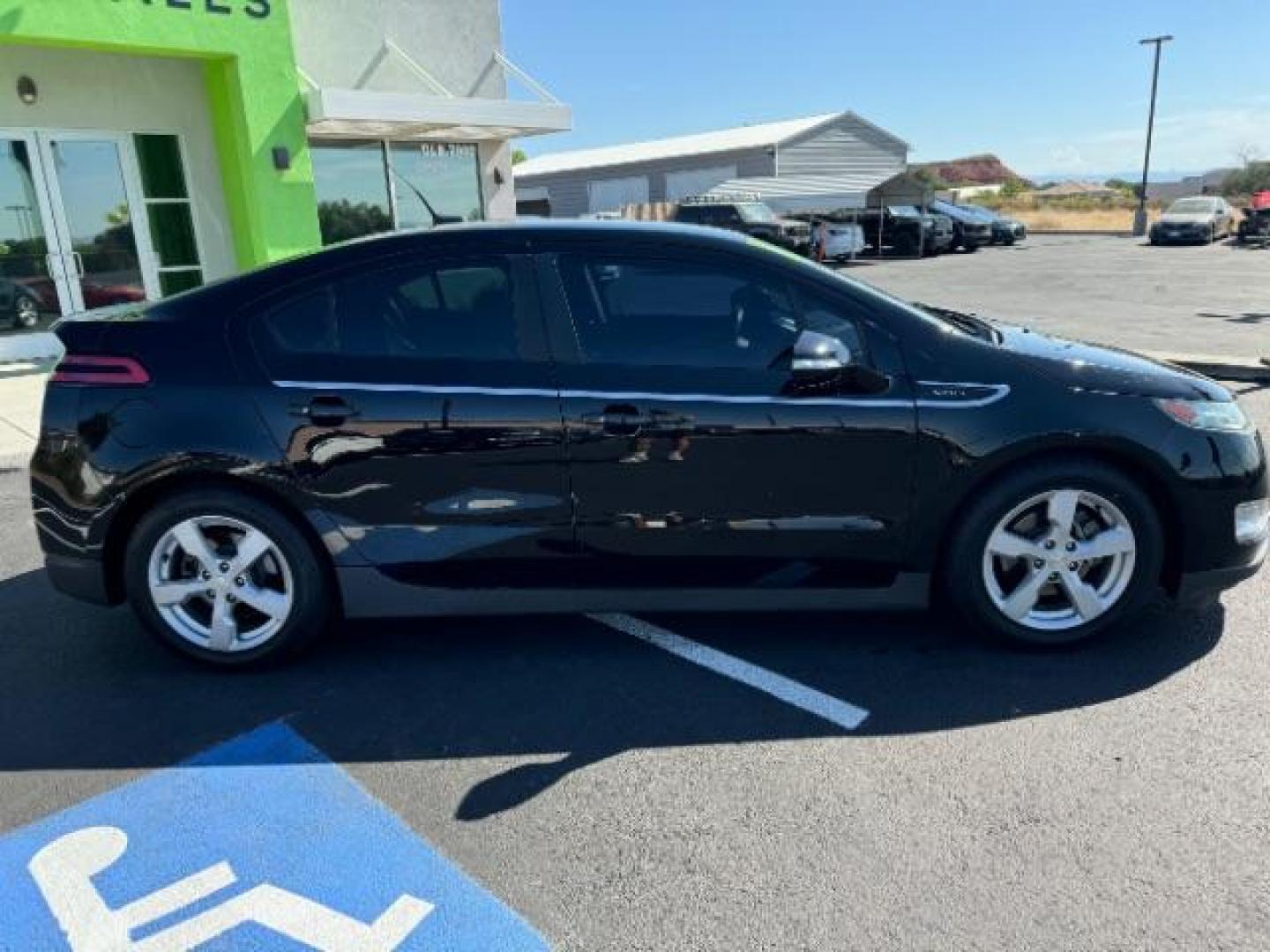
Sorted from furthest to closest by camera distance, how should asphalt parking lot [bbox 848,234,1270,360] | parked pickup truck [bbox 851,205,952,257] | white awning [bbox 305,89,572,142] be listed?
parked pickup truck [bbox 851,205,952,257] < asphalt parking lot [bbox 848,234,1270,360] < white awning [bbox 305,89,572,142]

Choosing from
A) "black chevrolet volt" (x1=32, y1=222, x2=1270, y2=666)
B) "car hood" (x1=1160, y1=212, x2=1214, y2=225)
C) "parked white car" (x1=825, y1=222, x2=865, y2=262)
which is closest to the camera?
"black chevrolet volt" (x1=32, y1=222, x2=1270, y2=666)

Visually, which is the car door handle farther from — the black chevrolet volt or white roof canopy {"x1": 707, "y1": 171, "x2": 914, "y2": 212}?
white roof canopy {"x1": 707, "y1": 171, "x2": 914, "y2": 212}

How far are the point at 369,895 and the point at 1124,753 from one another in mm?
2249

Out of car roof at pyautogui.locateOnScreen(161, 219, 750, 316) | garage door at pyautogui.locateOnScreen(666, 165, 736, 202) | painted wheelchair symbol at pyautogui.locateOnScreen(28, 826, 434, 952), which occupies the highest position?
garage door at pyautogui.locateOnScreen(666, 165, 736, 202)

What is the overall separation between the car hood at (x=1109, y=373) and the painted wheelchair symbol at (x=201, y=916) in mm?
2729

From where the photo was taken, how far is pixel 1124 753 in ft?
9.45

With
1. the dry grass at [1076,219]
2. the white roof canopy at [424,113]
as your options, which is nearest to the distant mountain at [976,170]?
the dry grass at [1076,219]

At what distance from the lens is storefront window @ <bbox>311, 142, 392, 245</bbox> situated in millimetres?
12898

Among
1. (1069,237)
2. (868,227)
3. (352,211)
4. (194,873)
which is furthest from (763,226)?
(194,873)

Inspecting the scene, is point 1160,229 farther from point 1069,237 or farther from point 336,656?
point 336,656

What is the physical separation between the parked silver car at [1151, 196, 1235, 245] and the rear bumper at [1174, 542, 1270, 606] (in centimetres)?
3164

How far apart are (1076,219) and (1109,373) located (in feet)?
163

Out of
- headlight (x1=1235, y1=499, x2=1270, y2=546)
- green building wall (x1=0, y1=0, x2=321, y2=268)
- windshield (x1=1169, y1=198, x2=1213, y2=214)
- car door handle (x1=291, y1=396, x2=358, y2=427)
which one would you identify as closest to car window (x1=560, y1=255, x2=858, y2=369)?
car door handle (x1=291, y1=396, x2=358, y2=427)

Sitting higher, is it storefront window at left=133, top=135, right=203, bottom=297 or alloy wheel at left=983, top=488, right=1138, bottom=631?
storefront window at left=133, top=135, right=203, bottom=297
